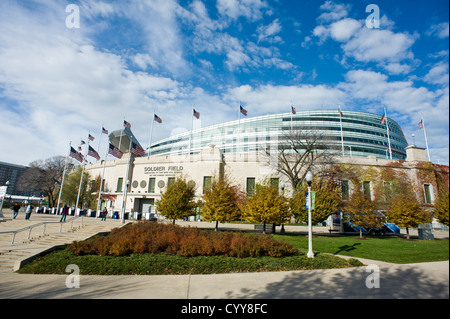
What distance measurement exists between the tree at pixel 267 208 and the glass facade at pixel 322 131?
131ft

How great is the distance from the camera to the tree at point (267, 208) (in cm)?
1761

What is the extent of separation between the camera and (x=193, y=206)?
22.1m

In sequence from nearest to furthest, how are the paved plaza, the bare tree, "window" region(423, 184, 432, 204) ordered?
the paved plaza < "window" region(423, 184, 432, 204) < the bare tree

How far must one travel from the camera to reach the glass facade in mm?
60781

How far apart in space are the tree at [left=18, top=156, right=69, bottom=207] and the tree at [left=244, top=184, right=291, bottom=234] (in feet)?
168

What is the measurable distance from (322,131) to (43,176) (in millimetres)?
66624

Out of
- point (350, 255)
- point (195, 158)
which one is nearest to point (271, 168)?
point (195, 158)

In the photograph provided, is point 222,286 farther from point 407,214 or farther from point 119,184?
point 119,184

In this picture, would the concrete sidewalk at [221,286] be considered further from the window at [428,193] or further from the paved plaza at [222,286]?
the window at [428,193]

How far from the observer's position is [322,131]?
58.1 m

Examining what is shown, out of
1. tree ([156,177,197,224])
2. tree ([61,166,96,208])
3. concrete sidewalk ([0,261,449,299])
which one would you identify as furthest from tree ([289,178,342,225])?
tree ([61,166,96,208])

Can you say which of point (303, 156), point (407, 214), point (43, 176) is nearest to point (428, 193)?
point (407, 214)

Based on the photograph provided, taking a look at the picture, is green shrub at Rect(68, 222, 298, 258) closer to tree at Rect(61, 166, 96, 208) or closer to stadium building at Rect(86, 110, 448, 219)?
stadium building at Rect(86, 110, 448, 219)

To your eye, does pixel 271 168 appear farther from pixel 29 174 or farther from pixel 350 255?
pixel 29 174
